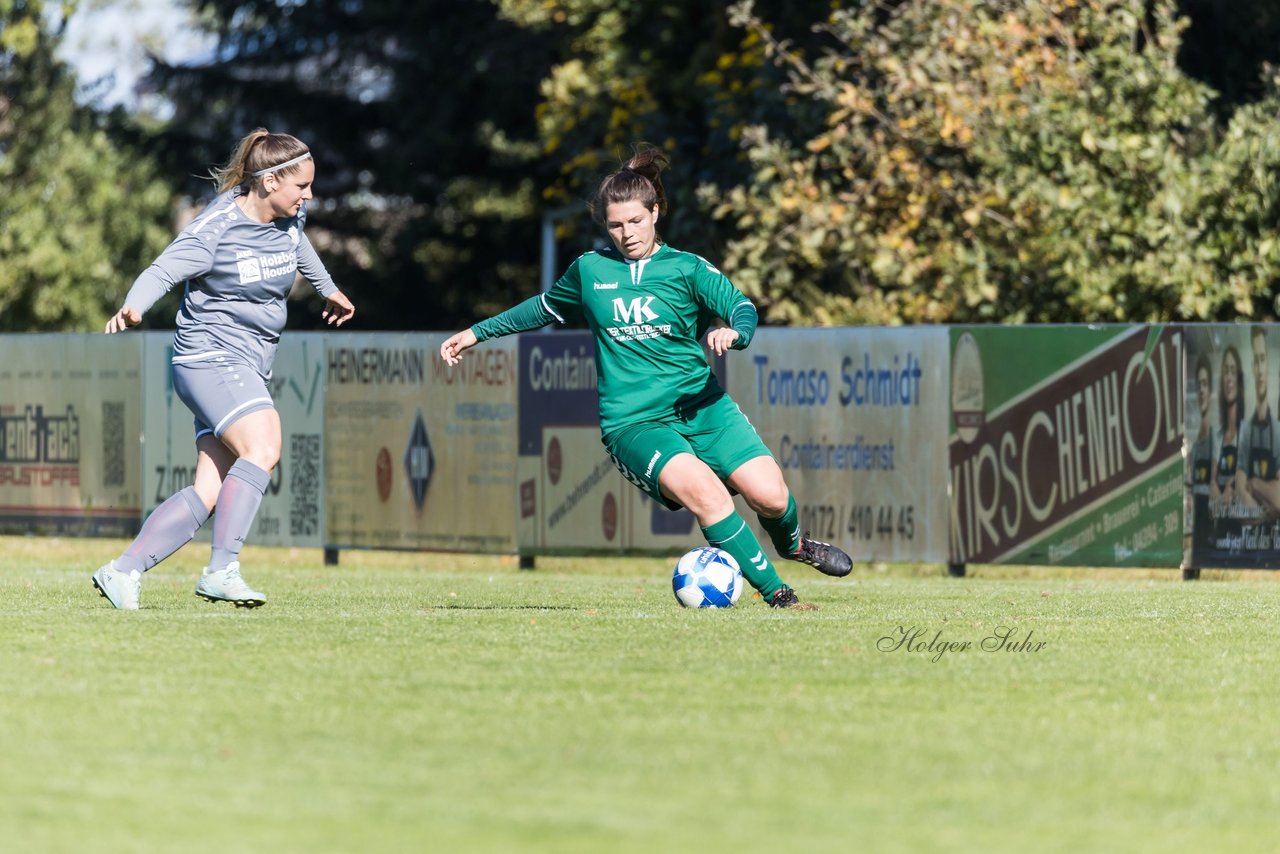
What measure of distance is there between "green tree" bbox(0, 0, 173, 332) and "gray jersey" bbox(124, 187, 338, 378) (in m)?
30.8

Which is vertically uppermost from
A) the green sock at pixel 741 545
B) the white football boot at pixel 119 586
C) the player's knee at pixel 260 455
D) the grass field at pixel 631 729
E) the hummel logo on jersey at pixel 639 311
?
the hummel logo on jersey at pixel 639 311

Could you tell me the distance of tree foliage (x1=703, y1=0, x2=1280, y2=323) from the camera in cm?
1766

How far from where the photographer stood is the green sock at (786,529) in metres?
9.07

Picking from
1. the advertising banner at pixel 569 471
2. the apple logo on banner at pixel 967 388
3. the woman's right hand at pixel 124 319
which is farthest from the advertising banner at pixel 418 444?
the woman's right hand at pixel 124 319

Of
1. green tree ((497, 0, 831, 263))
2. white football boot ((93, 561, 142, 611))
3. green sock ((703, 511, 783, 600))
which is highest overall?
green tree ((497, 0, 831, 263))

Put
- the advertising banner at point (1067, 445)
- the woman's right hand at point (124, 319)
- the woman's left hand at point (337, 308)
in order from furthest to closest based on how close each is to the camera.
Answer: the advertising banner at point (1067, 445), the woman's left hand at point (337, 308), the woman's right hand at point (124, 319)

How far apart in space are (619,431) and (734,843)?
15.5ft

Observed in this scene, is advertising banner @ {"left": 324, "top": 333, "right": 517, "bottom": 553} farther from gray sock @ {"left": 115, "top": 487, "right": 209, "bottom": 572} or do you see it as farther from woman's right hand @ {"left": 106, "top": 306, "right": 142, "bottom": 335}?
woman's right hand @ {"left": 106, "top": 306, "right": 142, "bottom": 335}

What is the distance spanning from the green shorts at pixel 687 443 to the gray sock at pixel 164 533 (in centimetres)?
175

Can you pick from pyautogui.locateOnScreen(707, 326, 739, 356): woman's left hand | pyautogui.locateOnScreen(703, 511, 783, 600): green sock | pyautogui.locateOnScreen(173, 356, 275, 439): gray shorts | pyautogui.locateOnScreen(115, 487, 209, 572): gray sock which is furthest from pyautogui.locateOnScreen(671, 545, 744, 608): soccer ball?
pyautogui.locateOnScreen(115, 487, 209, 572): gray sock

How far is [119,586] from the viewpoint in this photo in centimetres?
888

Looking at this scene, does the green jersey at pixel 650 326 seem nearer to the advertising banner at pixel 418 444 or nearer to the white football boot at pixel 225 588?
the white football boot at pixel 225 588

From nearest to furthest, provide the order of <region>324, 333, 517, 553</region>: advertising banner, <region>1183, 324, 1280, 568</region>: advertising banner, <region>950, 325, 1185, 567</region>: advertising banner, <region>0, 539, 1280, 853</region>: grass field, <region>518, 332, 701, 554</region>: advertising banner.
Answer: <region>0, 539, 1280, 853</region>: grass field < <region>1183, 324, 1280, 568</region>: advertising banner < <region>950, 325, 1185, 567</region>: advertising banner < <region>518, 332, 701, 554</region>: advertising banner < <region>324, 333, 517, 553</region>: advertising banner

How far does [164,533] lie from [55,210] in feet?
113
